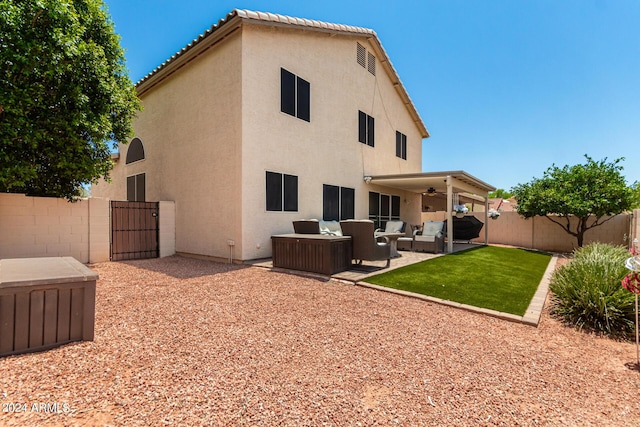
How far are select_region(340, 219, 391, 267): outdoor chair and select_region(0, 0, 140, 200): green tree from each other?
23.5 ft

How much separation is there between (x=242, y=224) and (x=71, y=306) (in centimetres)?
551

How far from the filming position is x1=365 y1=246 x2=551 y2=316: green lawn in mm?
5359

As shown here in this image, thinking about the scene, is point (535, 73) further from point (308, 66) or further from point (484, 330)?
point (484, 330)

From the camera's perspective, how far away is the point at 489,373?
2861 millimetres

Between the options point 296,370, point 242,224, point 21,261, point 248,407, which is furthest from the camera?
point 242,224

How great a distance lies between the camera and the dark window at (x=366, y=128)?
13.4 m

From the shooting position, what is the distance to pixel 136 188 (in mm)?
13070

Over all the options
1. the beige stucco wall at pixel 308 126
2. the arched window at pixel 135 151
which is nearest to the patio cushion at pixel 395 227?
the beige stucco wall at pixel 308 126

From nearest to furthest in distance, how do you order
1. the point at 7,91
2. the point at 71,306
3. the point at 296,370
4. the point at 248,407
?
the point at 248,407 → the point at 296,370 → the point at 71,306 → the point at 7,91

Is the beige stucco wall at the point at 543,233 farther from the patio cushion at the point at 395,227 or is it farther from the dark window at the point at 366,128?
the dark window at the point at 366,128

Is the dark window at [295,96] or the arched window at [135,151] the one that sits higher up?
the dark window at [295,96]

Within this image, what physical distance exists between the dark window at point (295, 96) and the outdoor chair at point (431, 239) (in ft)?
21.5

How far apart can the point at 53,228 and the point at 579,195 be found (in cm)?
1985

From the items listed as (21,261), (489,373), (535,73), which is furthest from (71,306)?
(535,73)
